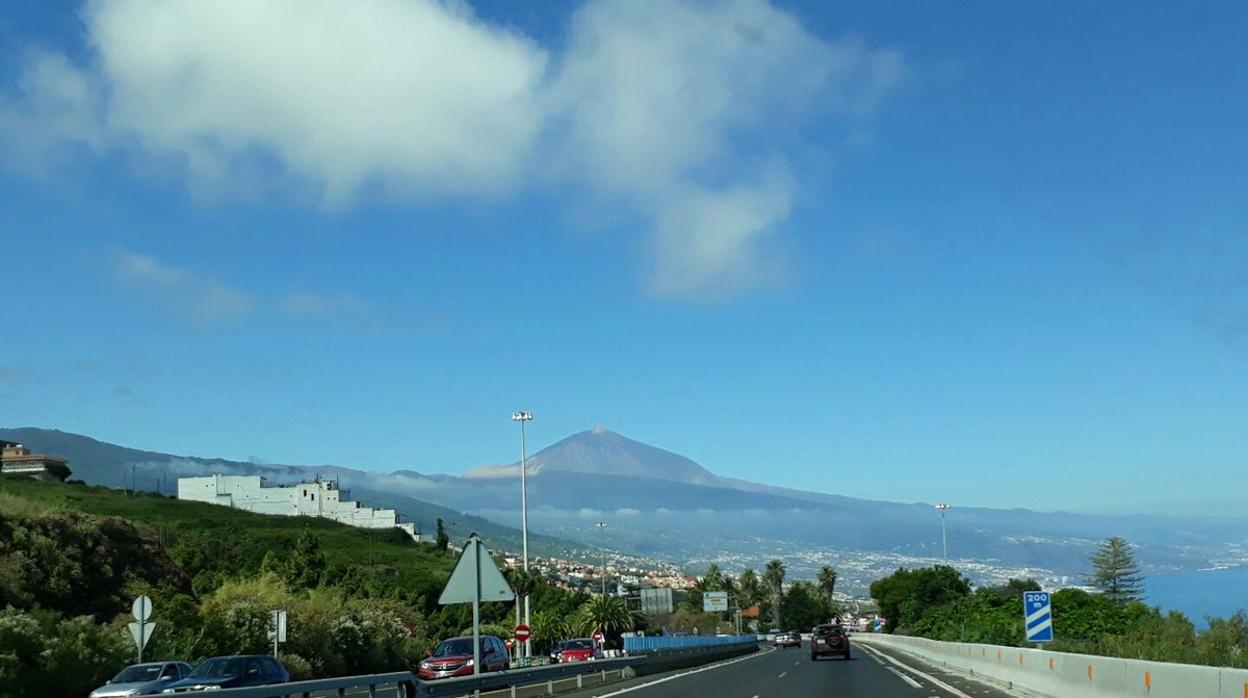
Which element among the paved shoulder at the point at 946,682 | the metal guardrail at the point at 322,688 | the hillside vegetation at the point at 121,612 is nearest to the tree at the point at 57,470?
the hillside vegetation at the point at 121,612

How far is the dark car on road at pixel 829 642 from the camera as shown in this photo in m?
56.3

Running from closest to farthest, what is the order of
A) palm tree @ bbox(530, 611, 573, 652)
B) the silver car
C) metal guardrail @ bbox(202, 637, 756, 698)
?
metal guardrail @ bbox(202, 637, 756, 698)
the silver car
palm tree @ bbox(530, 611, 573, 652)

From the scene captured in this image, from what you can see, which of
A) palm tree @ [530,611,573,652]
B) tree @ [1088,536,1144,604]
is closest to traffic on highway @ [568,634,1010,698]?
palm tree @ [530,611,573,652]

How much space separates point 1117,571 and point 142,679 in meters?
131

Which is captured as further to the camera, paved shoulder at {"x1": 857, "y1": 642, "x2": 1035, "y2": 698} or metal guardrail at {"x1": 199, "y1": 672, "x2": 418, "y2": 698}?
paved shoulder at {"x1": 857, "y1": 642, "x2": 1035, "y2": 698}

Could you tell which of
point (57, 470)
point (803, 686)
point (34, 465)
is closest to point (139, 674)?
point (803, 686)

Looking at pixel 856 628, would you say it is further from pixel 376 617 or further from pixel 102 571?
pixel 102 571

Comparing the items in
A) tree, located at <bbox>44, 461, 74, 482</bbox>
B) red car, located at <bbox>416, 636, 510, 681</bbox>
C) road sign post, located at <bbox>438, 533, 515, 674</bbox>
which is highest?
tree, located at <bbox>44, 461, 74, 482</bbox>

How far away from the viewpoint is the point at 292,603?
168 feet

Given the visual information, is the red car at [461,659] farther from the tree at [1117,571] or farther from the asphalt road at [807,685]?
the tree at [1117,571]

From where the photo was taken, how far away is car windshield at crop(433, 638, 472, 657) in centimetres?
3738

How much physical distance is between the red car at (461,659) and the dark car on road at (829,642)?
72.5 ft

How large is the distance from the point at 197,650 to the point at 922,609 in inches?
3520

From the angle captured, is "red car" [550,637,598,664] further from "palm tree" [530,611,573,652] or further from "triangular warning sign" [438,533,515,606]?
"palm tree" [530,611,573,652]
